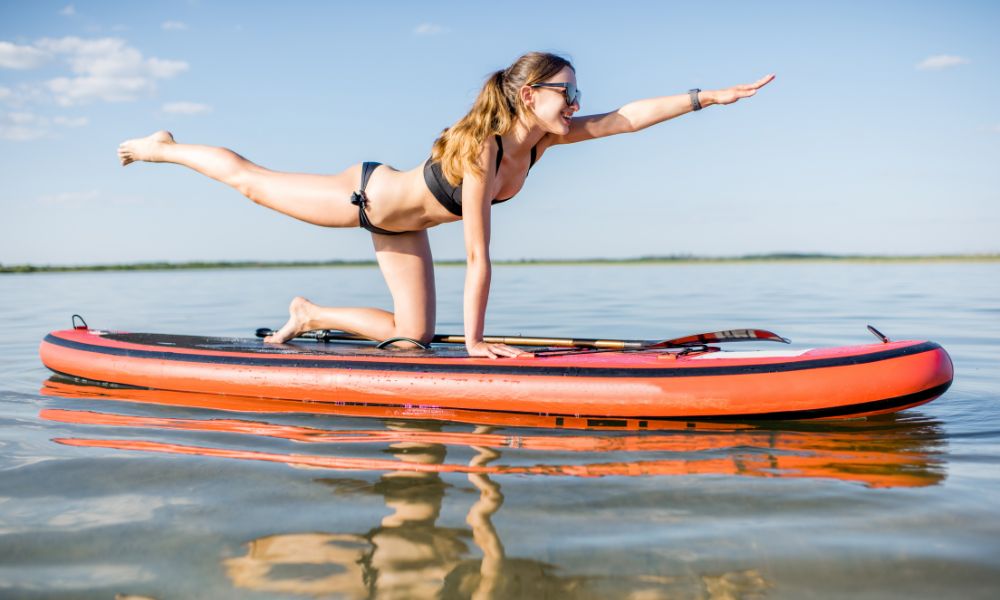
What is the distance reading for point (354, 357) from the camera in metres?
4.52

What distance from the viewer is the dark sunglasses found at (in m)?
4.14

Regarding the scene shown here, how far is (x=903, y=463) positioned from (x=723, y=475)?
29.8 inches

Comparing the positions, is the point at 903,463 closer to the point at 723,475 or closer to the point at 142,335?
the point at 723,475

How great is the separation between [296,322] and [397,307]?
75cm

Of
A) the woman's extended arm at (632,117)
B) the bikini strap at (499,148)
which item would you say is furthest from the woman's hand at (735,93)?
the bikini strap at (499,148)

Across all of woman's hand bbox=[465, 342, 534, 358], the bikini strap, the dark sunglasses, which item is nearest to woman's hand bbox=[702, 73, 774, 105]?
the dark sunglasses

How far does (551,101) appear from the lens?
4.15m

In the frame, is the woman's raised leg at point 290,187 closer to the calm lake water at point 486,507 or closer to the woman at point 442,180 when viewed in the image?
the woman at point 442,180

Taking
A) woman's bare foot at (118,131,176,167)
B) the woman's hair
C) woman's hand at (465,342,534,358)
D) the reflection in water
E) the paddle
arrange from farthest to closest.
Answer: woman's bare foot at (118,131,176,167), woman's hand at (465,342,534,358), the paddle, the woman's hair, the reflection in water

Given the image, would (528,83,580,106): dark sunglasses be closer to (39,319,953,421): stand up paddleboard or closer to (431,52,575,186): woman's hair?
(431,52,575,186): woman's hair

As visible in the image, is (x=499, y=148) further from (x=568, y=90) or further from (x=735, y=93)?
(x=735, y=93)

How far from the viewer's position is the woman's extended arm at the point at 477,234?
408 cm

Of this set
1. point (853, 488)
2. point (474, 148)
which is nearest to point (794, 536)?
point (853, 488)

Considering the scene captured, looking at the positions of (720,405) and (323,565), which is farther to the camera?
(720,405)
